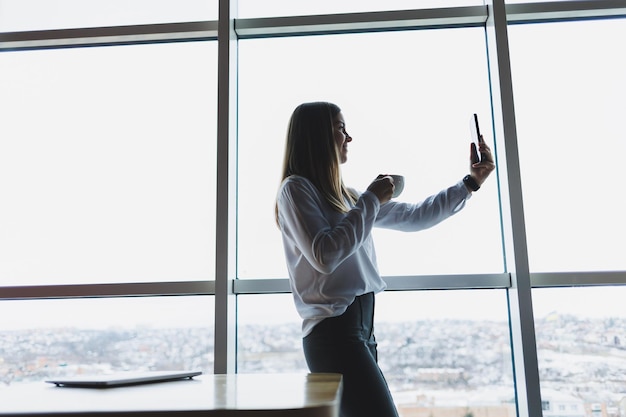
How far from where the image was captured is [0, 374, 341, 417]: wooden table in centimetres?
64

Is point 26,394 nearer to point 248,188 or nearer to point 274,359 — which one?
point 274,359

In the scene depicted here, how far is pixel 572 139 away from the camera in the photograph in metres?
2.19

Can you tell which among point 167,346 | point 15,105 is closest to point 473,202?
point 167,346

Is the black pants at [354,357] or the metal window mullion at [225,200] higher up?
the metal window mullion at [225,200]

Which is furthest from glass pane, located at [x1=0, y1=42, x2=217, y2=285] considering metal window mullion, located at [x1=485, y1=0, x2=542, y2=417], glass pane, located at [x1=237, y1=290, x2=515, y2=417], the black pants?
metal window mullion, located at [x1=485, y1=0, x2=542, y2=417]

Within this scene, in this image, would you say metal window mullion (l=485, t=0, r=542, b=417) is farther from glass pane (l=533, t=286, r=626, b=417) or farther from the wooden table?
the wooden table

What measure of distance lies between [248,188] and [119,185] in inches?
21.2

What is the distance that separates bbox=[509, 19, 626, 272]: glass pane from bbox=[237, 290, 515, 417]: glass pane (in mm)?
303

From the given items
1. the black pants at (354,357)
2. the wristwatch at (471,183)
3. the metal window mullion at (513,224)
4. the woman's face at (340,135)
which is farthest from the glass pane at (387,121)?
the black pants at (354,357)

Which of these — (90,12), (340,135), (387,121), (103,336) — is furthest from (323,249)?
(90,12)

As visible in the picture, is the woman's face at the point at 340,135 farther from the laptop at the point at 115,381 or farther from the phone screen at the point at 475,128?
the laptop at the point at 115,381

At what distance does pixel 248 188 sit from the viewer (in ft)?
7.41

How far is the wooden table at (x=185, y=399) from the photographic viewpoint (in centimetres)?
64

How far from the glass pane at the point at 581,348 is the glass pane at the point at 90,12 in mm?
1819
